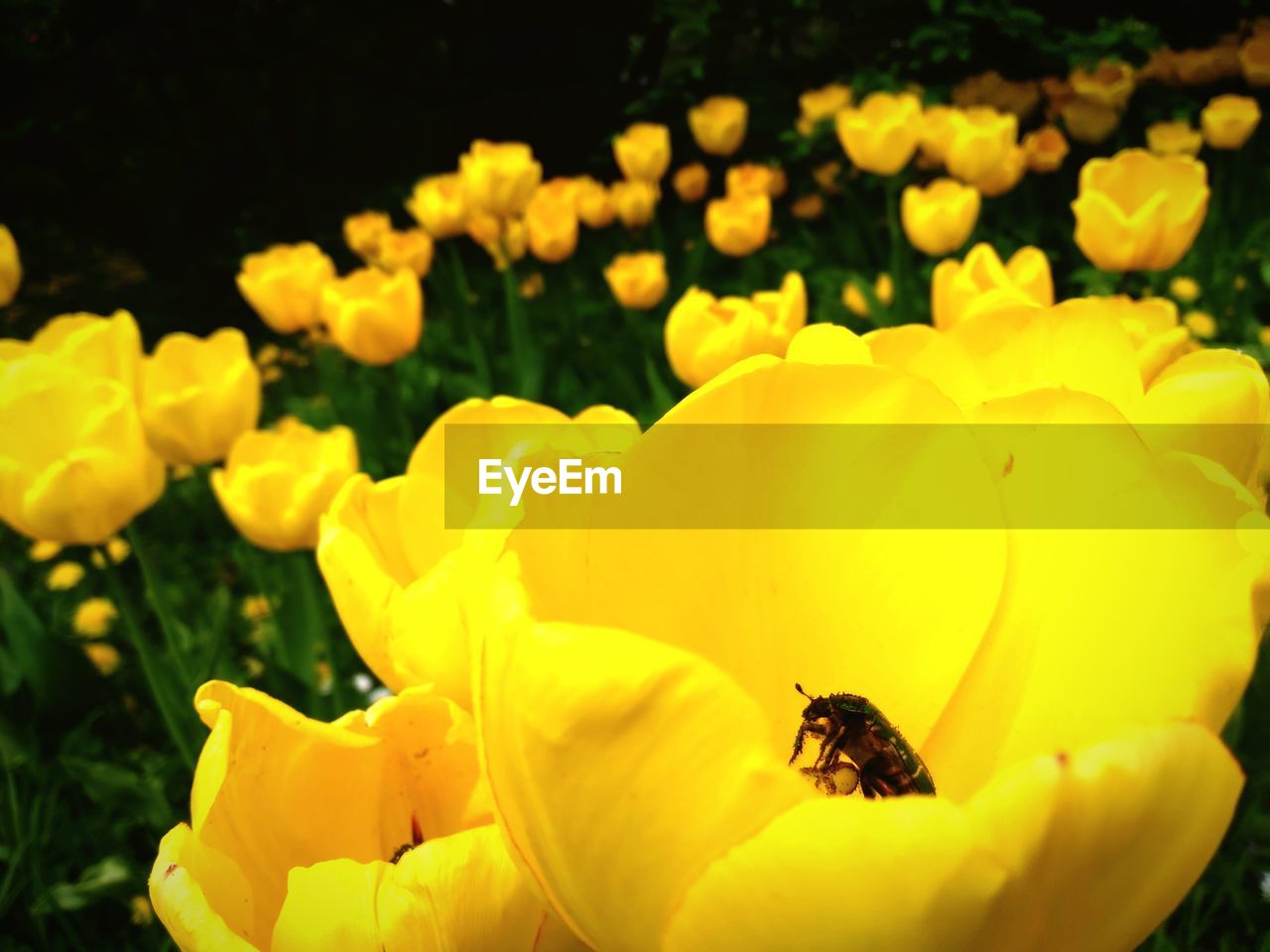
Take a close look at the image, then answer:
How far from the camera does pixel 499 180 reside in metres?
2.03

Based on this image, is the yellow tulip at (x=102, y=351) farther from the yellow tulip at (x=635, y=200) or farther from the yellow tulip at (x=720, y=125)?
the yellow tulip at (x=720, y=125)

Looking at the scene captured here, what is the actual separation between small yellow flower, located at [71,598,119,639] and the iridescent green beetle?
67.9 inches

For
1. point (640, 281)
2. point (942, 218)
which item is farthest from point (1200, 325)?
point (640, 281)

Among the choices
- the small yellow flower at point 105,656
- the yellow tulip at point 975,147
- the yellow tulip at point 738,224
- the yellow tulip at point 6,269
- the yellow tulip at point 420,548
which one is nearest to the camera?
the yellow tulip at point 420,548

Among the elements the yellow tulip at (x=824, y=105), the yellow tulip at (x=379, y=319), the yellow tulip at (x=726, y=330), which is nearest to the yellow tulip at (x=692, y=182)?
the yellow tulip at (x=824, y=105)

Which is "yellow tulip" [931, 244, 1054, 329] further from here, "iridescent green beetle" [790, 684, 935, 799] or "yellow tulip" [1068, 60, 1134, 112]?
"yellow tulip" [1068, 60, 1134, 112]

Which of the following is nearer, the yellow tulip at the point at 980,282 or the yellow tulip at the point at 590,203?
the yellow tulip at the point at 980,282

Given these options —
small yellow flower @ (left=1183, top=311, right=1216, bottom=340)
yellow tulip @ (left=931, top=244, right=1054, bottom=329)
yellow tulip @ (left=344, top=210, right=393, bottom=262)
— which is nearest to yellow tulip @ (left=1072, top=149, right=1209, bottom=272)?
yellow tulip @ (left=931, top=244, right=1054, bottom=329)

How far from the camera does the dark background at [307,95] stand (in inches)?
121

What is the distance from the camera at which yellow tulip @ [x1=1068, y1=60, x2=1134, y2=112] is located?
2.32 m

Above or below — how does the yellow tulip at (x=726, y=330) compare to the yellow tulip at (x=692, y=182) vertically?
below

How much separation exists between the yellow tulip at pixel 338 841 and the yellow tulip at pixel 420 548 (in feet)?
0.12
